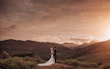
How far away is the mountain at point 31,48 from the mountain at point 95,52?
639 mm

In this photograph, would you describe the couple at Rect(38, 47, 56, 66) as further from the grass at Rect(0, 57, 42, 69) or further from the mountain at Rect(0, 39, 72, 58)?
the grass at Rect(0, 57, 42, 69)

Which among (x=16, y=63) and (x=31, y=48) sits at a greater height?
(x=31, y=48)

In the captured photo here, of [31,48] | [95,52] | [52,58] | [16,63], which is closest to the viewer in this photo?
[16,63]

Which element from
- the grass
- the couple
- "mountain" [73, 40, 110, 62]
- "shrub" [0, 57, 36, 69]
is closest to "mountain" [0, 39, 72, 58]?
the couple

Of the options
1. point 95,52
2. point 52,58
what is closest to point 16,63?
point 52,58

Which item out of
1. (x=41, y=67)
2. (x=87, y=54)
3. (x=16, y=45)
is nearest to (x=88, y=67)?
(x=87, y=54)

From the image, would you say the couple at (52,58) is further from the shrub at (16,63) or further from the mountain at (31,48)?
the shrub at (16,63)

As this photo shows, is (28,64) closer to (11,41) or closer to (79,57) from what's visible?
(11,41)

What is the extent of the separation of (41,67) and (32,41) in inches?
73.9

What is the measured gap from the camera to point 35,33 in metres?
21.7

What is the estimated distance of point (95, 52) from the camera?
2134 cm

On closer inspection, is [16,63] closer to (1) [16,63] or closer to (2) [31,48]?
(1) [16,63]

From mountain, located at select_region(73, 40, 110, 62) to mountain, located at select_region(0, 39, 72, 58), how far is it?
639 millimetres

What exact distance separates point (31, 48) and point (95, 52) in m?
3.80
